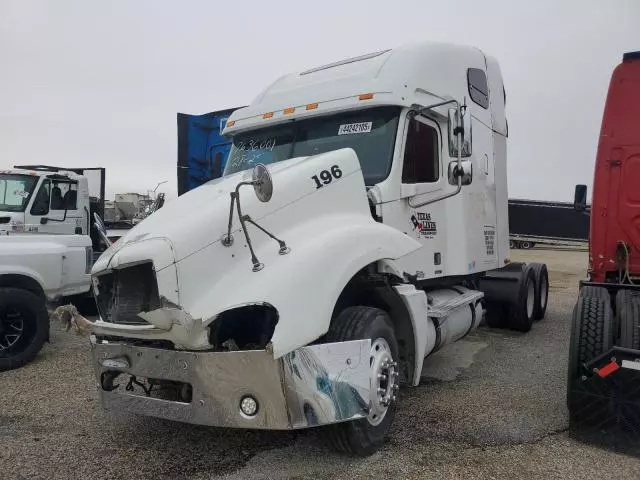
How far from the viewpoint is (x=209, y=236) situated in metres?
3.34

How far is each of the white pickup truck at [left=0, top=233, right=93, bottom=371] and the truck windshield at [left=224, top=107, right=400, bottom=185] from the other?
291 centimetres

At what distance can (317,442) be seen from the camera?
399cm

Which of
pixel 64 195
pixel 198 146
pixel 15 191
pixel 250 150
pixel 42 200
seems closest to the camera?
pixel 250 150

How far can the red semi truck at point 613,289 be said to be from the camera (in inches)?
150

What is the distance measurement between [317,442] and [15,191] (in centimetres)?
907

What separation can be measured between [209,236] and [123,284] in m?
0.63

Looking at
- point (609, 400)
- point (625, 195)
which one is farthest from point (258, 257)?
point (625, 195)

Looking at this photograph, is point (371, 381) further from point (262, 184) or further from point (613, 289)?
point (613, 289)

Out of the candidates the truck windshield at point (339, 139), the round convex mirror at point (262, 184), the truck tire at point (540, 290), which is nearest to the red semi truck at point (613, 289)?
the truck windshield at point (339, 139)

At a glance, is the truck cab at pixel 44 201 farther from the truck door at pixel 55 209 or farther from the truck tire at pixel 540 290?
the truck tire at pixel 540 290

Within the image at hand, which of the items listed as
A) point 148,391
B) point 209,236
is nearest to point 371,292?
point 209,236

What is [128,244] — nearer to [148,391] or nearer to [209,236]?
[209,236]

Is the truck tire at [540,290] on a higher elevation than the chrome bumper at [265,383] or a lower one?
lower

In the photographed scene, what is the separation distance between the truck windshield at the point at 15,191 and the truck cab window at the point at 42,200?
0.45 feet
